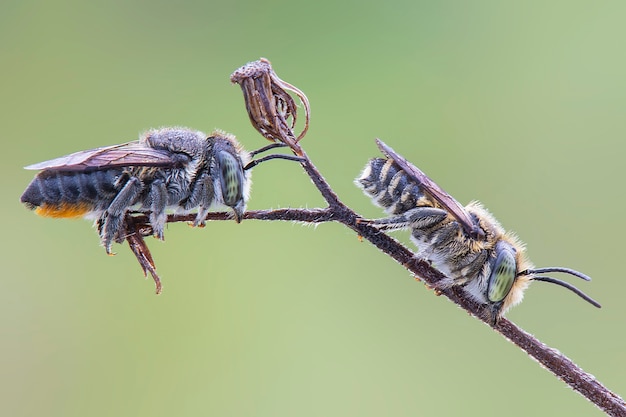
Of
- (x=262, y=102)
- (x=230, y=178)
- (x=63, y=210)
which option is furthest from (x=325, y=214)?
(x=63, y=210)

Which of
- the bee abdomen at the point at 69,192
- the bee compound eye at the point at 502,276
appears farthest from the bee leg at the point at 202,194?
the bee compound eye at the point at 502,276


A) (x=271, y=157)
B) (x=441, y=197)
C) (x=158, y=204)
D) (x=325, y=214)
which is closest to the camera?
(x=325, y=214)

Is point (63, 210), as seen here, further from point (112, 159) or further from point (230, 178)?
point (230, 178)

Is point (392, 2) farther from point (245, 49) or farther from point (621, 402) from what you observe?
point (621, 402)

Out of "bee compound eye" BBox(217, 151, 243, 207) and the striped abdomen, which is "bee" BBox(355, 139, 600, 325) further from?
"bee compound eye" BBox(217, 151, 243, 207)

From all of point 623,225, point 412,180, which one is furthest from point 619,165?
point 412,180

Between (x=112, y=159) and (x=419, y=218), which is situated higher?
(x=419, y=218)
